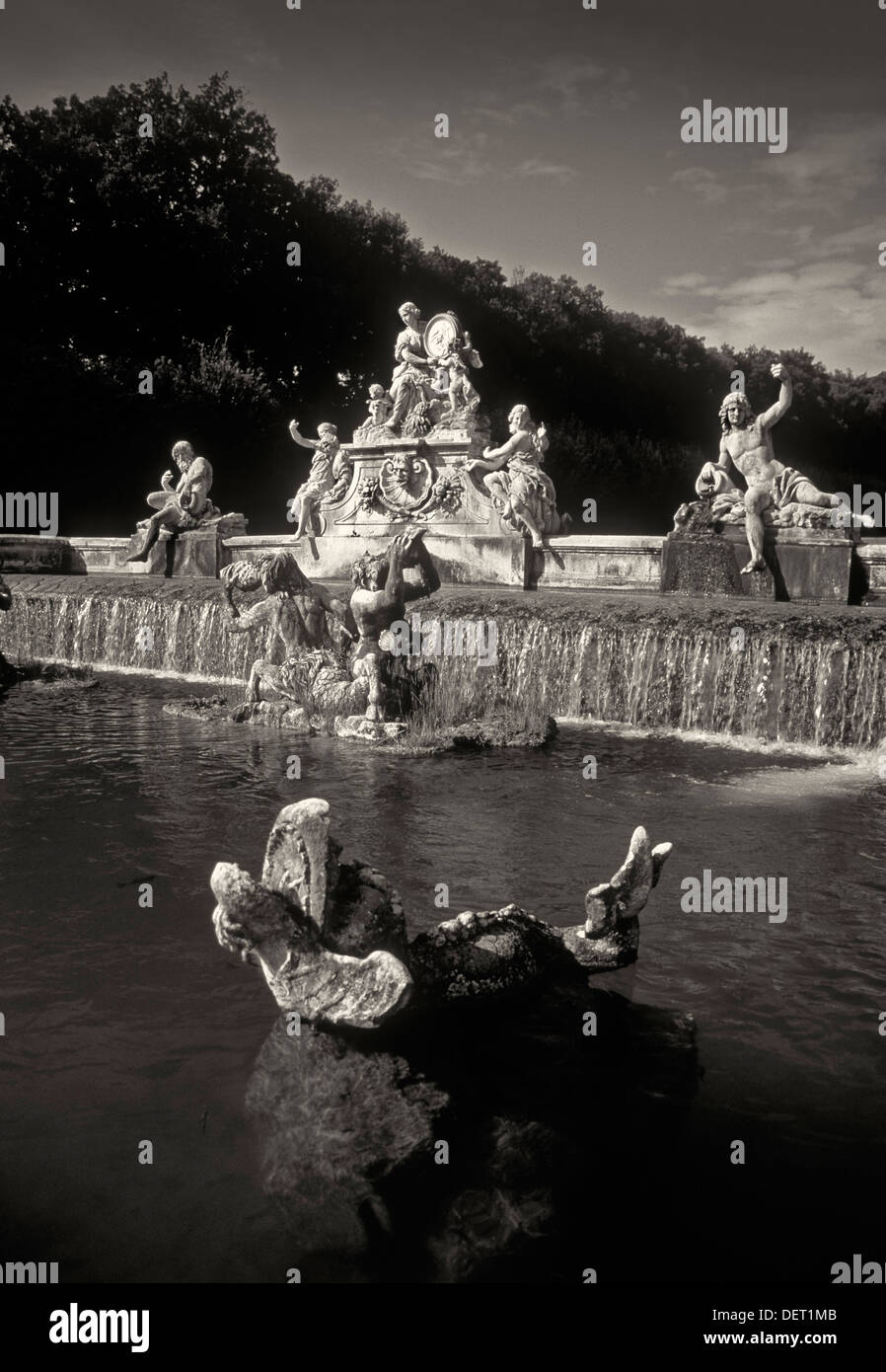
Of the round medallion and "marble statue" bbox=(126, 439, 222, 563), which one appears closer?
"marble statue" bbox=(126, 439, 222, 563)

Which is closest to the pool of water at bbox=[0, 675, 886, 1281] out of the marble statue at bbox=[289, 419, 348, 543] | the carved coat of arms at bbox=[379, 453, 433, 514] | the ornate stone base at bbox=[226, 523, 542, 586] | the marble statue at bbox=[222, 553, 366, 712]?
the marble statue at bbox=[222, 553, 366, 712]

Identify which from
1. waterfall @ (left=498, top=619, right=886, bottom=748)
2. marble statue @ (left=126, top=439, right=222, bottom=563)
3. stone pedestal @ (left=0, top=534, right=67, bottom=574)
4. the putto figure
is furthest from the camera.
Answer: stone pedestal @ (left=0, top=534, right=67, bottom=574)

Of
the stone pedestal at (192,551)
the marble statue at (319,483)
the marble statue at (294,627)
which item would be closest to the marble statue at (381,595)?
the marble statue at (294,627)

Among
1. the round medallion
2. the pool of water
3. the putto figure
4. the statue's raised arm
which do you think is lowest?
the pool of water

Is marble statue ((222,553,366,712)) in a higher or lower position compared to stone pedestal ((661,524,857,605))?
lower

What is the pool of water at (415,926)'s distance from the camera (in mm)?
2854

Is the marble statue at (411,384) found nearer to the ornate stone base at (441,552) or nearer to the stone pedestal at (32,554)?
the ornate stone base at (441,552)

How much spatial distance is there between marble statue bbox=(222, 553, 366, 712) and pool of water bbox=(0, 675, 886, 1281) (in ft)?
5.76

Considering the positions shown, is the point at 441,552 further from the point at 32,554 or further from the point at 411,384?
the point at 32,554

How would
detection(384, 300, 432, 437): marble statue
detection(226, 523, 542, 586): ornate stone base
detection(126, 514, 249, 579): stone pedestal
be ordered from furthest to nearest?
detection(384, 300, 432, 437): marble statue
detection(126, 514, 249, 579): stone pedestal
detection(226, 523, 542, 586): ornate stone base

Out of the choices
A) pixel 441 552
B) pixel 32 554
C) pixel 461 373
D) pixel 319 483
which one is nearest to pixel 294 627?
Result: pixel 441 552

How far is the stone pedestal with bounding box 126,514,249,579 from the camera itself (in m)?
19.7

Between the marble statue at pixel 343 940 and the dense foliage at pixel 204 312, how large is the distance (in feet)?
93.1

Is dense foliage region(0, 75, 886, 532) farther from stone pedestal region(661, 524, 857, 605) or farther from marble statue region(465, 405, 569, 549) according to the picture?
stone pedestal region(661, 524, 857, 605)
